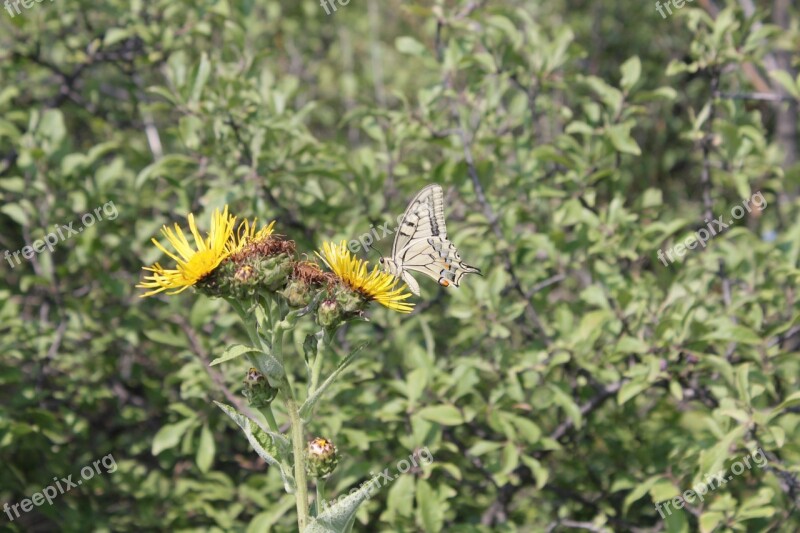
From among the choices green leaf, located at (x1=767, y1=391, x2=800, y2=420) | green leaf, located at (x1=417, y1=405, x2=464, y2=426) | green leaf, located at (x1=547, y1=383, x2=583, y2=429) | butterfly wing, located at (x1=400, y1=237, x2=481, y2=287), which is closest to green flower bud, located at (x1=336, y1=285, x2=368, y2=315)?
butterfly wing, located at (x1=400, y1=237, x2=481, y2=287)

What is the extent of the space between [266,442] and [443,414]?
874 millimetres

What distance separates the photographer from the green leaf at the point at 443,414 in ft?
8.77

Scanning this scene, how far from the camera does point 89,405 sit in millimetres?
3461

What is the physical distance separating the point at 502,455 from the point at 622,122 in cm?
134

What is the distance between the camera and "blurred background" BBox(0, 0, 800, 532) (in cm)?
285

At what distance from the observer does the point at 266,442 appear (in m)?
1.96

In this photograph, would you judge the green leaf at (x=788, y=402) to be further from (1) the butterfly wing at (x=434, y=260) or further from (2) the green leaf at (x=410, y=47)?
(2) the green leaf at (x=410, y=47)

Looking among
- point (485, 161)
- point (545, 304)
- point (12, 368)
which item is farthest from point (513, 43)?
point (12, 368)

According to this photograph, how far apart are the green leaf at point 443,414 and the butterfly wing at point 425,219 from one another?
54 centimetres

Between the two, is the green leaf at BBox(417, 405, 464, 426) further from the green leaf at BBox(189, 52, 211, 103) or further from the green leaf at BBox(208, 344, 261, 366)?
the green leaf at BBox(189, 52, 211, 103)

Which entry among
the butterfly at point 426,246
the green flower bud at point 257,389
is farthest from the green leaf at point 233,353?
the butterfly at point 426,246

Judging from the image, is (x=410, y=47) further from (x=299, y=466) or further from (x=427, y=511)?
(x=299, y=466)

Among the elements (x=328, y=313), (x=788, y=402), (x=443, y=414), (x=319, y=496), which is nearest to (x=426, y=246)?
(x=443, y=414)

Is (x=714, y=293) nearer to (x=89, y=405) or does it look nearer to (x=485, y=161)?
(x=485, y=161)
